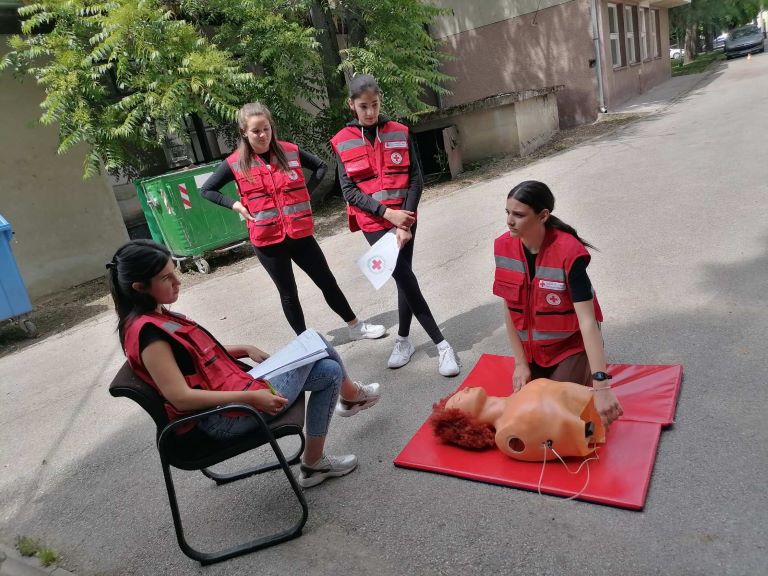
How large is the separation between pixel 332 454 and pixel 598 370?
4.85 feet

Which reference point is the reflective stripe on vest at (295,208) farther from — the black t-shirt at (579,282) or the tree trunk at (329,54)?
the tree trunk at (329,54)

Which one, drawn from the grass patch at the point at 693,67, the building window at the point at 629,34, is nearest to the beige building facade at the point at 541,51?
the building window at the point at 629,34

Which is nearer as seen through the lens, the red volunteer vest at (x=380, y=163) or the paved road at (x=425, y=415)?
the paved road at (x=425, y=415)

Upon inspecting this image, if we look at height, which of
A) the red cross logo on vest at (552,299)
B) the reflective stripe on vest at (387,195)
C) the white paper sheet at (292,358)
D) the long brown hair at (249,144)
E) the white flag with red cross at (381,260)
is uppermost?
the long brown hair at (249,144)

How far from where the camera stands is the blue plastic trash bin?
6125 millimetres

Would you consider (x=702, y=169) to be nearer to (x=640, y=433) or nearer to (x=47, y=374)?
(x=640, y=433)

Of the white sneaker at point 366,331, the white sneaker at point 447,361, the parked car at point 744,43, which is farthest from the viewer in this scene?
the parked car at point 744,43

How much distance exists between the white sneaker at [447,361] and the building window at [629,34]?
17410 millimetres

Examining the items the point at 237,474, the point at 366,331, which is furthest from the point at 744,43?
the point at 237,474

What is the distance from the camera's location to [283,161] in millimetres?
3920

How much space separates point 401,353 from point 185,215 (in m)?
4.81

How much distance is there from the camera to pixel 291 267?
4113 millimetres

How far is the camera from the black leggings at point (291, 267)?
3990 mm

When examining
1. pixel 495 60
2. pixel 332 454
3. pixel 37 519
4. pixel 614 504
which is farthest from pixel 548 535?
pixel 495 60
